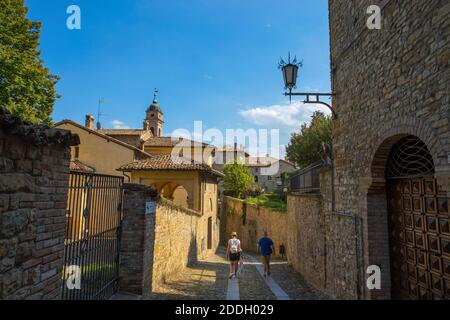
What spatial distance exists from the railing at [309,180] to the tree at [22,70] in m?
14.5

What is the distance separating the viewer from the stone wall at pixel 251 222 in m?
19.7

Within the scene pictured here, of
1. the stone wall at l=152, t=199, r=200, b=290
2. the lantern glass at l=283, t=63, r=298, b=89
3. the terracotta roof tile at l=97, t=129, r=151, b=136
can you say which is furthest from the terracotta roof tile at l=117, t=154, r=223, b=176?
the terracotta roof tile at l=97, t=129, r=151, b=136

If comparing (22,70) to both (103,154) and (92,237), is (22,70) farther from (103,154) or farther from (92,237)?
(92,237)

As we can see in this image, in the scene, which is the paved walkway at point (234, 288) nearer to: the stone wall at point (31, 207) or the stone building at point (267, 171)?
the stone wall at point (31, 207)

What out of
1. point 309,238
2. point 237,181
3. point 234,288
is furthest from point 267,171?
point 234,288

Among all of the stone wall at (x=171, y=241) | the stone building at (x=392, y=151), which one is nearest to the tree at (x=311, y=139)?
the stone wall at (x=171, y=241)

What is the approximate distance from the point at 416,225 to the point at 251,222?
877 inches

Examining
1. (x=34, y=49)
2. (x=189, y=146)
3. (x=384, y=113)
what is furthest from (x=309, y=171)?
(x=189, y=146)

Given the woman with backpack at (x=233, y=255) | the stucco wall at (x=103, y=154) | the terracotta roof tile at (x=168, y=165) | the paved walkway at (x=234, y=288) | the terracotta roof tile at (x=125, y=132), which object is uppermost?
the terracotta roof tile at (x=125, y=132)

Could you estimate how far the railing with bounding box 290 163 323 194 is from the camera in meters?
9.67

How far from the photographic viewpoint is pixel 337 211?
743 cm

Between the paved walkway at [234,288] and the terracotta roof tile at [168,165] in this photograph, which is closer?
the paved walkway at [234,288]

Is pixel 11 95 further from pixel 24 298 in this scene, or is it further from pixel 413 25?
pixel 413 25

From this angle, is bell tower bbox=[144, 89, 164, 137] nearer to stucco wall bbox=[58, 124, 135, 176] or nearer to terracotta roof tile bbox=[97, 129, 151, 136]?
terracotta roof tile bbox=[97, 129, 151, 136]
